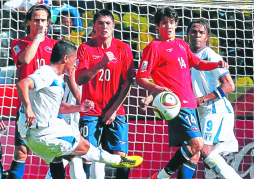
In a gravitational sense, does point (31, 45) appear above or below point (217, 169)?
above

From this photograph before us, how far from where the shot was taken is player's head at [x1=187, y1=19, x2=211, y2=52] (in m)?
5.50

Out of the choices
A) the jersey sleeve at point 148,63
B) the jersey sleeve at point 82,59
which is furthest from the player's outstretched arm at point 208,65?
the jersey sleeve at point 82,59

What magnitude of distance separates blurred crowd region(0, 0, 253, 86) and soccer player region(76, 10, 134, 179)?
1804mm

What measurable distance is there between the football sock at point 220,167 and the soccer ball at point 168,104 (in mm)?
817

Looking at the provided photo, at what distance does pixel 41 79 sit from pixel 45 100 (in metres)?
0.21

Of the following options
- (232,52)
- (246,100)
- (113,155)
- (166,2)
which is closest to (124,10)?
(166,2)

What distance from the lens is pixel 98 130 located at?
4836 mm

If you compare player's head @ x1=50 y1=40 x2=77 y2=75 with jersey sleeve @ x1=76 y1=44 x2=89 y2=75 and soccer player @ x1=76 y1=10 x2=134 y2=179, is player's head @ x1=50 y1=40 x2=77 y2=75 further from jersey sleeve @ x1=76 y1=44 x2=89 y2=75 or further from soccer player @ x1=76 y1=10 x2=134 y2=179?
jersey sleeve @ x1=76 y1=44 x2=89 y2=75

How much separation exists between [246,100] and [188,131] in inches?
102

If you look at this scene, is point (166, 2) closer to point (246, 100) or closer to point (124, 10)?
point (124, 10)

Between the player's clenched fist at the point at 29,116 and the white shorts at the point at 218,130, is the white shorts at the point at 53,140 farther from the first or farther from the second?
the white shorts at the point at 218,130

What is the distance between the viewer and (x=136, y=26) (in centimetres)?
722

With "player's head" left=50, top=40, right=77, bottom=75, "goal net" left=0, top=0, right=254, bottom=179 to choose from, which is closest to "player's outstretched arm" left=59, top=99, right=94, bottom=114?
"player's head" left=50, top=40, right=77, bottom=75

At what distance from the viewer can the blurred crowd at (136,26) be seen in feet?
22.7
